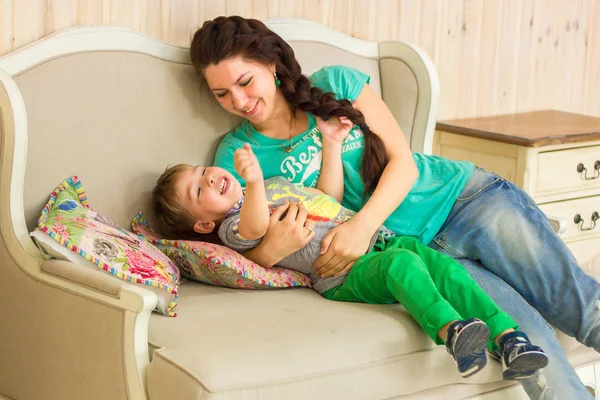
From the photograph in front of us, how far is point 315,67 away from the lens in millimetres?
2480

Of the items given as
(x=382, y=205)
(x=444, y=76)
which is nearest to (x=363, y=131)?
(x=382, y=205)

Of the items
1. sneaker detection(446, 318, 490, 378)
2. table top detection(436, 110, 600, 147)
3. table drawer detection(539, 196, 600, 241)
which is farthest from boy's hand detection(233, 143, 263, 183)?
table drawer detection(539, 196, 600, 241)

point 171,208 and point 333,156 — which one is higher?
point 333,156

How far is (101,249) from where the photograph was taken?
73.4 inches

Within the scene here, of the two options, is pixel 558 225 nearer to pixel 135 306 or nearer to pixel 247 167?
pixel 247 167

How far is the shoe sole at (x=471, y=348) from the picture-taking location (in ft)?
5.72

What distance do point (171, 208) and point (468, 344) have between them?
2.42ft

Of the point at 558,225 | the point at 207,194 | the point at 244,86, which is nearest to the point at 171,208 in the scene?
the point at 207,194

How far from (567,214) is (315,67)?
3.14 feet

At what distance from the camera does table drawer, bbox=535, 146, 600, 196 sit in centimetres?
274

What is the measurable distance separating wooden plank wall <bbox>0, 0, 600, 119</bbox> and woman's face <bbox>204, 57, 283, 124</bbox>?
0.28 m

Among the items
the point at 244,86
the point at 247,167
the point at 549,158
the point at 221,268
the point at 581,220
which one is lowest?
the point at 581,220

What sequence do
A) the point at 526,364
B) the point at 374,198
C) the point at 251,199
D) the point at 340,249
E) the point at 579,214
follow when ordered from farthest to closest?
the point at 579,214 → the point at 374,198 → the point at 340,249 → the point at 251,199 → the point at 526,364

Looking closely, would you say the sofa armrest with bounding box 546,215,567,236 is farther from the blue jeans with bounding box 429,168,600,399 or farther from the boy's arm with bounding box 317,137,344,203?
the boy's arm with bounding box 317,137,344,203
